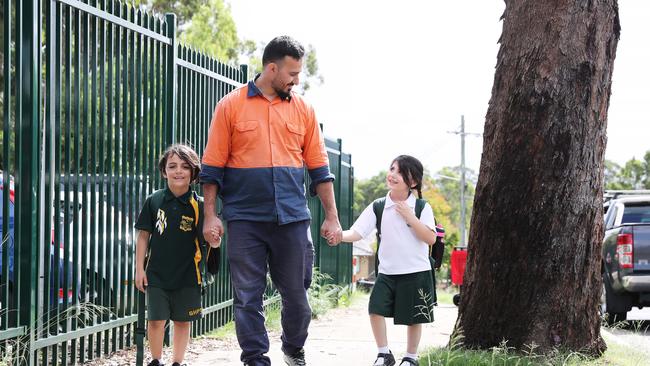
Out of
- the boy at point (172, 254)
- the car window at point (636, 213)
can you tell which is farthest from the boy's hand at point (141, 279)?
the car window at point (636, 213)

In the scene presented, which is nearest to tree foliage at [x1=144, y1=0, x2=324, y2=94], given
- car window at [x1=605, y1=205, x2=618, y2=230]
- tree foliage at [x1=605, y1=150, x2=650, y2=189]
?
car window at [x1=605, y1=205, x2=618, y2=230]

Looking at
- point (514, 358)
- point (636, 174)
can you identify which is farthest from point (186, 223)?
point (636, 174)

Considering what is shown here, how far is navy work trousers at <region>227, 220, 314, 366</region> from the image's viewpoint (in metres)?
5.19

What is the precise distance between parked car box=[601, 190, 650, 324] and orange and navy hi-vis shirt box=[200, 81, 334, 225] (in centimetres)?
687

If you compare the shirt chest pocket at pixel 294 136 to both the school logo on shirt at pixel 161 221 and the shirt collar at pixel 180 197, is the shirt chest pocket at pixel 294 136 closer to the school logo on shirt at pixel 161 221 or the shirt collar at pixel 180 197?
the shirt collar at pixel 180 197

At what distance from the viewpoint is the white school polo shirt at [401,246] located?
20.2 feet

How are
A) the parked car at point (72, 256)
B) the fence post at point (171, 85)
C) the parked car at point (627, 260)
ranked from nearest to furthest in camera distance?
the parked car at point (72, 256), the fence post at point (171, 85), the parked car at point (627, 260)

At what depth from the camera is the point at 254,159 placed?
519cm

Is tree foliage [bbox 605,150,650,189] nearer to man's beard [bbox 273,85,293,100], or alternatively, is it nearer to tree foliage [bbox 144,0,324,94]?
tree foliage [bbox 144,0,324,94]

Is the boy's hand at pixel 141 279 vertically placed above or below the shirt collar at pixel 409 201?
below

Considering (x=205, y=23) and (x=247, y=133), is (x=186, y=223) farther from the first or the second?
(x=205, y=23)

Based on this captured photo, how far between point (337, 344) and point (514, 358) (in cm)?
220

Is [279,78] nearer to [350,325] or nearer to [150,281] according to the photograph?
[150,281]

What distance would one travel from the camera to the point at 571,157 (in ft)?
20.6
